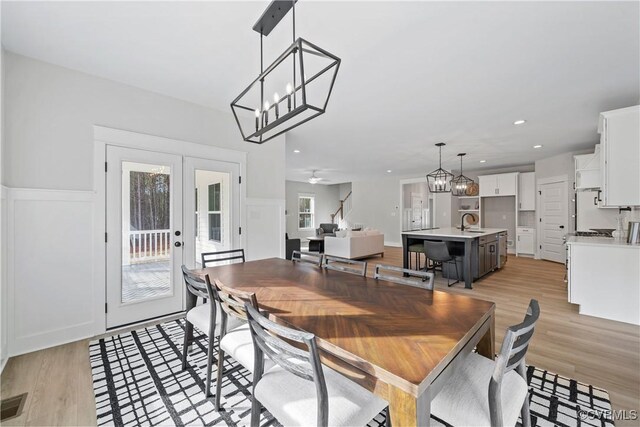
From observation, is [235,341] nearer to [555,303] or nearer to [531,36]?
[531,36]

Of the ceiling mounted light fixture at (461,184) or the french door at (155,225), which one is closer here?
the french door at (155,225)

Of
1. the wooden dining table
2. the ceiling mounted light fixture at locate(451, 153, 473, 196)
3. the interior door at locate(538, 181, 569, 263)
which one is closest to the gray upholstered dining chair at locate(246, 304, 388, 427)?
the wooden dining table

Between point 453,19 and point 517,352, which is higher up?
point 453,19

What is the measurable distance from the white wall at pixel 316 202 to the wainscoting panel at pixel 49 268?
8.43 meters

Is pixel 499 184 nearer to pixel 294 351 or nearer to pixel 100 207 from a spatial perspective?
pixel 294 351

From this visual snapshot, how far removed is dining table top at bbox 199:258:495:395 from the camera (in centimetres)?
97

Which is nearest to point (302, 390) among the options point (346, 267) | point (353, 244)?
point (346, 267)

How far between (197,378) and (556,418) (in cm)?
237

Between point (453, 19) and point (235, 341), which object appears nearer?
point (235, 341)

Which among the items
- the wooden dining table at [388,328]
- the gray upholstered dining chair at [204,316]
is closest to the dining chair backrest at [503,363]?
the wooden dining table at [388,328]

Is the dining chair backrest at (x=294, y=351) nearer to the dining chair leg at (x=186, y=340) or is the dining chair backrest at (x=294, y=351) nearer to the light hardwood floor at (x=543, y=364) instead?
the dining chair leg at (x=186, y=340)

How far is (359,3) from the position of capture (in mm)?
1779

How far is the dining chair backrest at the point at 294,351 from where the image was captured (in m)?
1.00

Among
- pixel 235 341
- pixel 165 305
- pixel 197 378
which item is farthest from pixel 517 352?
pixel 165 305
